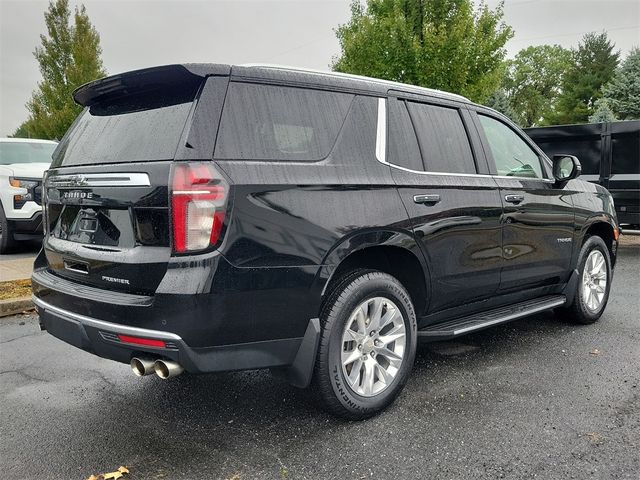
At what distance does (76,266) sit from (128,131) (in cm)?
78

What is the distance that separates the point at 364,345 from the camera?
10.1 feet

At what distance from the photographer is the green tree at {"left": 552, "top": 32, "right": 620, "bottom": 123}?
45.9 meters

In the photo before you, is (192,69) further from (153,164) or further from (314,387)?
(314,387)

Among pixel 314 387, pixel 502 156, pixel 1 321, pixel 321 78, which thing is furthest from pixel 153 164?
Result: pixel 1 321

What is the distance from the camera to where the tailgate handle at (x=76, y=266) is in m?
2.88

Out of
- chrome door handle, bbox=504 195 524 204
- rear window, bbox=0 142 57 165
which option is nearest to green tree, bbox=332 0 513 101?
rear window, bbox=0 142 57 165

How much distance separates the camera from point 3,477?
8.36 ft

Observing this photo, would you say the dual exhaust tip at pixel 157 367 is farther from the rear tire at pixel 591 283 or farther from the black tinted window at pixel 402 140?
the rear tire at pixel 591 283

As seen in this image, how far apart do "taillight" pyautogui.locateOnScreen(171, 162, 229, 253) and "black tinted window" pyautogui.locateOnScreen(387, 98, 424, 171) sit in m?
1.22

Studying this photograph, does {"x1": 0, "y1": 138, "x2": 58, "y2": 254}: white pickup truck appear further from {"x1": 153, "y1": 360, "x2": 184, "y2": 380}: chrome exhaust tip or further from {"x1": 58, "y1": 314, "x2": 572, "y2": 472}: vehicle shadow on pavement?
{"x1": 153, "y1": 360, "x2": 184, "y2": 380}: chrome exhaust tip

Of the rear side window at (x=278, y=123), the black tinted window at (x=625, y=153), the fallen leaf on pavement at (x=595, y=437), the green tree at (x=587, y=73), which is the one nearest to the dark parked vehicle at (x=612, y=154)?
the black tinted window at (x=625, y=153)

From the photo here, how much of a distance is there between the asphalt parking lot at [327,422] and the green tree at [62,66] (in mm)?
21918

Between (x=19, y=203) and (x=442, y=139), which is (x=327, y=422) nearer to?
(x=442, y=139)

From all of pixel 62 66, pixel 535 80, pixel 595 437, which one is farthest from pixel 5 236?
pixel 535 80
